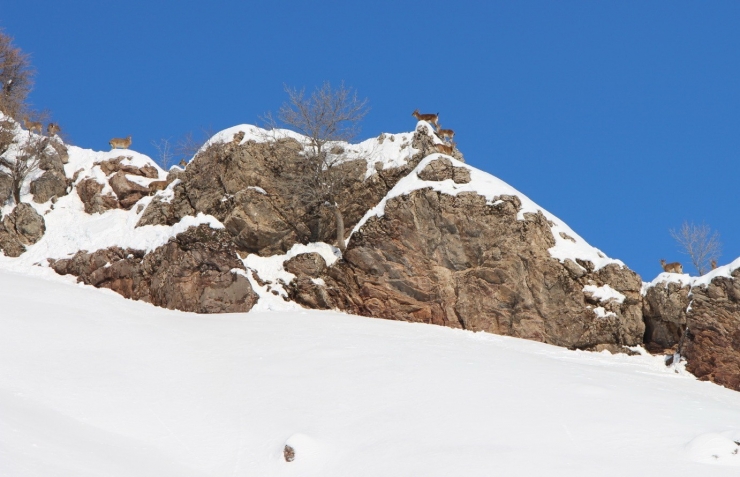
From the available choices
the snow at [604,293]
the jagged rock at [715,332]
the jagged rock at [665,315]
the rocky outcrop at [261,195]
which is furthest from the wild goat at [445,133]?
the jagged rock at [715,332]

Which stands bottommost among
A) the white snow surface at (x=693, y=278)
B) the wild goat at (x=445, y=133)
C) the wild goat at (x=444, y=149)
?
the white snow surface at (x=693, y=278)

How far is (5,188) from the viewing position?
30.3 meters

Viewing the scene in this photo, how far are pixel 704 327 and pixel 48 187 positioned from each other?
25.9 m

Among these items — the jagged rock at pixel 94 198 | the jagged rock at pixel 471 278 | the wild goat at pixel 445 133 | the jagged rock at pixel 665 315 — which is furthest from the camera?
the jagged rock at pixel 94 198

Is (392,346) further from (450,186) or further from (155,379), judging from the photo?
(450,186)

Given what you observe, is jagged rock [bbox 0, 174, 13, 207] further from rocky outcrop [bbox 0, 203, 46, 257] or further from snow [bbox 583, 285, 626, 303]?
snow [bbox 583, 285, 626, 303]

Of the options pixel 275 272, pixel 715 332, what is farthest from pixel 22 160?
pixel 715 332

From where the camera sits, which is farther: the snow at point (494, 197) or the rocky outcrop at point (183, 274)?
the snow at point (494, 197)

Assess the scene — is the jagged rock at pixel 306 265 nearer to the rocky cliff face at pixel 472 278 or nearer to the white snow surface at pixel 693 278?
the rocky cliff face at pixel 472 278

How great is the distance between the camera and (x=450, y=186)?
82.0 ft

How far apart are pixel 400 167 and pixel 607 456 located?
16.9 m

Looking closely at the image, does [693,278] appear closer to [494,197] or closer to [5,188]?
→ [494,197]

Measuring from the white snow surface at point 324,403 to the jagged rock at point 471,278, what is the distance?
1650mm

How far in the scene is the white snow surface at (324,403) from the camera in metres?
12.3
